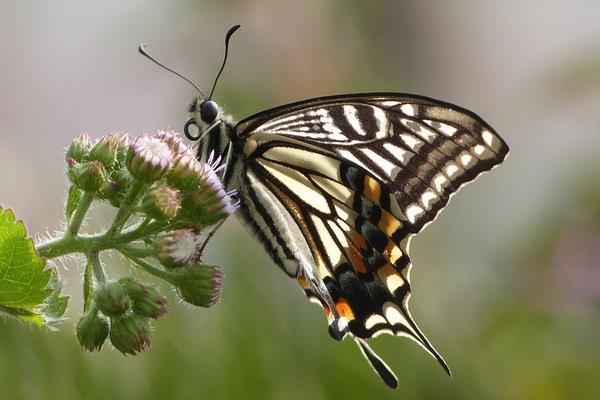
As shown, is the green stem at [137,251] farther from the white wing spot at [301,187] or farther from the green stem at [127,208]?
the white wing spot at [301,187]

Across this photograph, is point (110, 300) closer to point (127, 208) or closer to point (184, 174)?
point (127, 208)

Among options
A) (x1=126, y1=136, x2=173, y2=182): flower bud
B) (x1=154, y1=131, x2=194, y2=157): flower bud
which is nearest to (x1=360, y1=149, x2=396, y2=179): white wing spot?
(x1=154, y1=131, x2=194, y2=157): flower bud

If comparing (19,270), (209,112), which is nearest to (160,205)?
(19,270)

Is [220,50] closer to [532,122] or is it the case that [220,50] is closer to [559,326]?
[532,122]

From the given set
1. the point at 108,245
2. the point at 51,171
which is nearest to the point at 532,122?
the point at 51,171

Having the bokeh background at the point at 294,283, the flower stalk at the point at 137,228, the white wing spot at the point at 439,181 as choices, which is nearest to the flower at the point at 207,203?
the flower stalk at the point at 137,228

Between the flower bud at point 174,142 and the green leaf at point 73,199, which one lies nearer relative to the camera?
the green leaf at point 73,199

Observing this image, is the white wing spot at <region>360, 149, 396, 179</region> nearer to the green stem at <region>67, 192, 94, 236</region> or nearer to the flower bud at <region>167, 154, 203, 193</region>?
the flower bud at <region>167, 154, 203, 193</region>
